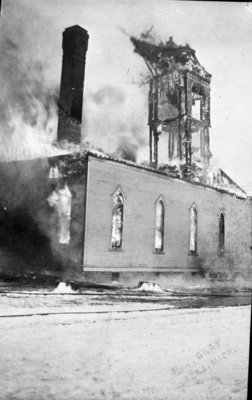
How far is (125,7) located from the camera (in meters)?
5.55

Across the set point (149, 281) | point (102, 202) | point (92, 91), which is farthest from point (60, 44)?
point (149, 281)

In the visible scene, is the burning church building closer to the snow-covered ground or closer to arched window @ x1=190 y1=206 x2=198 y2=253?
arched window @ x1=190 y1=206 x2=198 y2=253

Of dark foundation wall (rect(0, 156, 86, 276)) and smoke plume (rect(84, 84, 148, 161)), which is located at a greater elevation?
smoke plume (rect(84, 84, 148, 161))

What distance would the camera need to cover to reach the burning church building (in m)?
5.68

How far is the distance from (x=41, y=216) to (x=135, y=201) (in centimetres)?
134

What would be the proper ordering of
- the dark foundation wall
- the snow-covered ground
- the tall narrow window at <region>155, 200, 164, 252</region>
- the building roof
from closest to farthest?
1. the snow-covered ground
2. the dark foundation wall
3. the building roof
4. the tall narrow window at <region>155, 200, 164, 252</region>

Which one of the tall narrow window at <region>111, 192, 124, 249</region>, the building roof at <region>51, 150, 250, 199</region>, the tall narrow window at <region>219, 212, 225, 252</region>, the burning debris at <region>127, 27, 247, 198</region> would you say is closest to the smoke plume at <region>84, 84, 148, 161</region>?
the building roof at <region>51, 150, 250, 199</region>

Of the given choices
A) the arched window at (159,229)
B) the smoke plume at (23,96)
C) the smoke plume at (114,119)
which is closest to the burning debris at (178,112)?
the smoke plume at (114,119)

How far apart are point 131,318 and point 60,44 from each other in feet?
12.5

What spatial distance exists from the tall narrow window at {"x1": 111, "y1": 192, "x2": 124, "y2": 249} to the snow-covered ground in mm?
866

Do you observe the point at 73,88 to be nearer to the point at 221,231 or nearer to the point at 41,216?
the point at 41,216

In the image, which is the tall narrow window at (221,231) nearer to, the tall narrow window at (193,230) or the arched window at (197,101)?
the tall narrow window at (193,230)

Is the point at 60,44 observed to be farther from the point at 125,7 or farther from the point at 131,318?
the point at 131,318

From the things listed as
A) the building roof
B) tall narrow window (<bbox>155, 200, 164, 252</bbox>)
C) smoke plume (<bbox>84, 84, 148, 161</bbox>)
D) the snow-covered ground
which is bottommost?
the snow-covered ground
